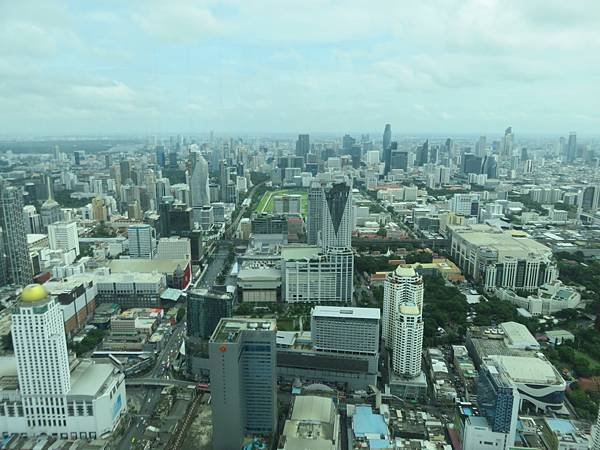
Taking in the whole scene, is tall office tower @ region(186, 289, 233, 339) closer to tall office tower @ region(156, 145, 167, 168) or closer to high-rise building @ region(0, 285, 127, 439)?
high-rise building @ region(0, 285, 127, 439)

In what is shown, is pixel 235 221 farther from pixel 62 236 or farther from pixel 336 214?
pixel 336 214

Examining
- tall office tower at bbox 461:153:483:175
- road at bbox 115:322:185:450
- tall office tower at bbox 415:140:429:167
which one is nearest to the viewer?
road at bbox 115:322:185:450

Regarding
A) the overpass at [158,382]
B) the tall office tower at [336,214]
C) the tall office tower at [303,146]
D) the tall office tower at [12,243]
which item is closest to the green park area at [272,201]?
the tall office tower at [336,214]

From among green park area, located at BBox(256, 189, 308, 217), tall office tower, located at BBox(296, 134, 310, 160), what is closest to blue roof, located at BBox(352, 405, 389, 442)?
green park area, located at BBox(256, 189, 308, 217)

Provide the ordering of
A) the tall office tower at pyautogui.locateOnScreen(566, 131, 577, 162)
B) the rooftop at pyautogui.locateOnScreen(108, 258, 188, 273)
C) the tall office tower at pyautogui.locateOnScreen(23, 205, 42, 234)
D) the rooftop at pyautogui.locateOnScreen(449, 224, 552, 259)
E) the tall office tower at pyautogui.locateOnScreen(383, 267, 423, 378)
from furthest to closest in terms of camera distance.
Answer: the tall office tower at pyautogui.locateOnScreen(566, 131, 577, 162), the tall office tower at pyautogui.locateOnScreen(23, 205, 42, 234), the rooftop at pyautogui.locateOnScreen(449, 224, 552, 259), the rooftop at pyautogui.locateOnScreen(108, 258, 188, 273), the tall office tower at pyautogui.locateOnScreen(383, 267, 423, 378)

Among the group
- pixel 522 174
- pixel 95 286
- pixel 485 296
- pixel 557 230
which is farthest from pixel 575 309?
pixel 522 174

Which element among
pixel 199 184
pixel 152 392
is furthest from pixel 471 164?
pixel 152 392

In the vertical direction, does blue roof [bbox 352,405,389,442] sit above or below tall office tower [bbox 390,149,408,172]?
below
